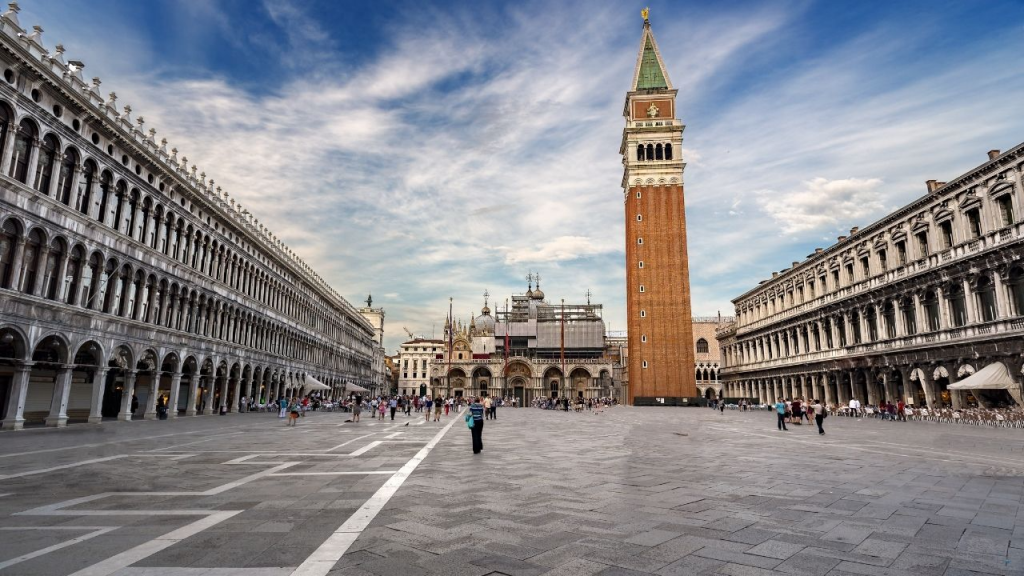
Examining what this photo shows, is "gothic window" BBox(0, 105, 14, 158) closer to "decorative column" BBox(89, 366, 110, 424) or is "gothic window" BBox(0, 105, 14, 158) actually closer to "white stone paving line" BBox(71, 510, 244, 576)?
"decorative column" BBox(89, 366, 110, 424)

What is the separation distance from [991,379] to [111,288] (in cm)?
4079

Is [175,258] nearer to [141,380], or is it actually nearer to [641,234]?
[141,380]

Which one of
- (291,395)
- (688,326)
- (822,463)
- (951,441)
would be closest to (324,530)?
(822,463)

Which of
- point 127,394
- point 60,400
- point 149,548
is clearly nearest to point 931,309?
point 149,548

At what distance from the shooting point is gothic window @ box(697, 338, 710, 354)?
89625 mm

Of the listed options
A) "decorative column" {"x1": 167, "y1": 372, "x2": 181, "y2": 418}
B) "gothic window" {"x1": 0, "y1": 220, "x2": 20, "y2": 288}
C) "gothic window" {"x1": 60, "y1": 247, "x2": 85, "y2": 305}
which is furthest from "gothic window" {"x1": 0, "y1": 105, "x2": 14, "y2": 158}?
"decorative column" {"x1": 167, "y1": 372, "x2": 181, "y2": 418}

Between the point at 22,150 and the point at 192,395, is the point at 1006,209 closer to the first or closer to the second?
the point at 22,150

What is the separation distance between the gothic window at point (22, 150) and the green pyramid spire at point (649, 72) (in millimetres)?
67116

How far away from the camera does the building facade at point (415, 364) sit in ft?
395

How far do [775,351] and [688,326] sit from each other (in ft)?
40.0

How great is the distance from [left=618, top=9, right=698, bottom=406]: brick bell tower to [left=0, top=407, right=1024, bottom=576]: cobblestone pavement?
52.4 meters

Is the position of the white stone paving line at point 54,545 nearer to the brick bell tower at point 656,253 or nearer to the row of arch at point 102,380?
the row of arch at point 102,380

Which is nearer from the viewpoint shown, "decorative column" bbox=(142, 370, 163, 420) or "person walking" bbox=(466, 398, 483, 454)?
"person walking" bbox=(466, 398, 483, 454)

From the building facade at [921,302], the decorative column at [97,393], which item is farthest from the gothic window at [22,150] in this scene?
the building facade at [921,302]
